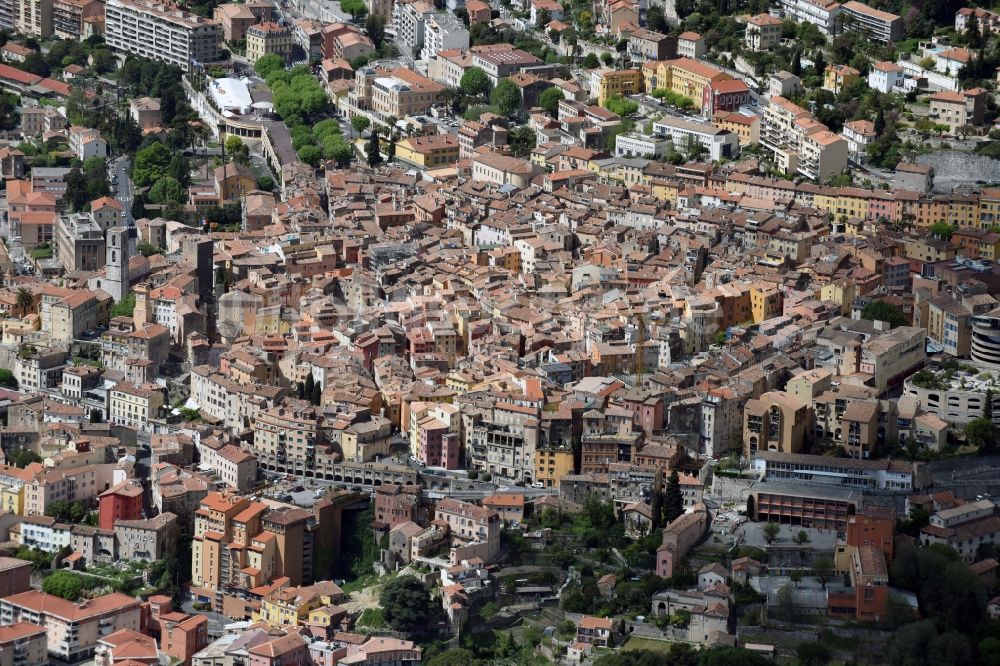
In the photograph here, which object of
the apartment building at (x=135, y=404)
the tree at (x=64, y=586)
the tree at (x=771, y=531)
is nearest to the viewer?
the tree at (x=771, y=531)

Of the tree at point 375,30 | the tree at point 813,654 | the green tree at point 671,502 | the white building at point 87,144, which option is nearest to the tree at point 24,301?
the white building at point 87,144

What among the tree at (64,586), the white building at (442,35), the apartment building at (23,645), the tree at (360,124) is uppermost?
the white building at (442,35)

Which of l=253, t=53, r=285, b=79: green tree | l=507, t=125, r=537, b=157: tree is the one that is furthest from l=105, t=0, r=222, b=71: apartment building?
l=507, t=125, r=537, b=157: tree

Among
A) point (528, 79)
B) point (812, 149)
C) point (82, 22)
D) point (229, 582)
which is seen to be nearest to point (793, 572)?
point (229, 582)

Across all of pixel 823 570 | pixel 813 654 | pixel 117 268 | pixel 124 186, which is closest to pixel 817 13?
pixel 124 186

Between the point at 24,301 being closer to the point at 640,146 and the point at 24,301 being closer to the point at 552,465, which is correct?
the point at 552,465

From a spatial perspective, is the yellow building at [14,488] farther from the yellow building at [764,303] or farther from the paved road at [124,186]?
the yellow building at [764,303]

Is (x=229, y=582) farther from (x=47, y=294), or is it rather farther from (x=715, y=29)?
(x=715, y=29)
